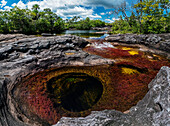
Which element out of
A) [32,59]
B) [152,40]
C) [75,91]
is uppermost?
[152,40]

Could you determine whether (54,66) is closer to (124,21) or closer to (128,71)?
(128,71)

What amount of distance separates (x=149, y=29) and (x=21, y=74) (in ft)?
127

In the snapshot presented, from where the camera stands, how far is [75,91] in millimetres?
9055

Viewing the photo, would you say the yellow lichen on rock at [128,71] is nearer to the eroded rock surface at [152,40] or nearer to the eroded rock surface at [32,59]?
the eroded rock surface at [32,59]

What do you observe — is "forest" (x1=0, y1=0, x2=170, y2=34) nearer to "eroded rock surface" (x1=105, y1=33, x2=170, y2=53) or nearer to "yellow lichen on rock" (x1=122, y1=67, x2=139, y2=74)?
"eroded rock surface" (x1=105, y1=33, x2=170, y2=53)

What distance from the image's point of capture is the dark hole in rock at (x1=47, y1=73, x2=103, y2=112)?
7.65 meters

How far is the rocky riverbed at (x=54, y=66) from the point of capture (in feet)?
14.4

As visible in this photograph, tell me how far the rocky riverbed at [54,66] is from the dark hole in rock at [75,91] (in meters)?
2.09

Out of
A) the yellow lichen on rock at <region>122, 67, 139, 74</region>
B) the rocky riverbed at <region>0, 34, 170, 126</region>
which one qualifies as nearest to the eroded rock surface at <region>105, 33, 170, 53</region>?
the rocky riverbed at <region>0, 34, 170, 126</region>

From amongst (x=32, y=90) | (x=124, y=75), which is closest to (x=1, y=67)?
(x=32, y=90)

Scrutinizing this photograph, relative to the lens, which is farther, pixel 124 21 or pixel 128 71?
pixel 124 21

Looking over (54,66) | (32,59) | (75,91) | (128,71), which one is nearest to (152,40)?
(128,71)

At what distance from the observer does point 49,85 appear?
386 inches

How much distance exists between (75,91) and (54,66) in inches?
268
